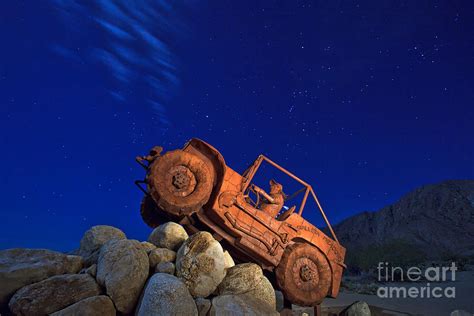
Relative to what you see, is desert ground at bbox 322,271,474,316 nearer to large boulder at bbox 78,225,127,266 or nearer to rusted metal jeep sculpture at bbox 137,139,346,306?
rusted metal jeep sculpture at bbox 137,139,346,306

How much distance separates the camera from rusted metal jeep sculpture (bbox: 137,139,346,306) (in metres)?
7.03

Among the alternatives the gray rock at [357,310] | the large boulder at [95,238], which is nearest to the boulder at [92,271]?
the large boulder at [95,238]

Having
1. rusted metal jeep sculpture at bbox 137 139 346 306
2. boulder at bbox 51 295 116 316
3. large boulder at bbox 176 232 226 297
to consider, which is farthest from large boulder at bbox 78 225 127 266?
large boulder at bbox 176 232 226 297

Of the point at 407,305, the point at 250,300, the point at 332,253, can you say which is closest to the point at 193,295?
the point at 250,300

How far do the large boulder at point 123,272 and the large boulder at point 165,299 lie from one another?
275mm

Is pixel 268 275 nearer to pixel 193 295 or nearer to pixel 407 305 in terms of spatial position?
pixel 193 295

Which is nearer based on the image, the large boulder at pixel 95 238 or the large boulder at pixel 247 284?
the large boulder at pixel 247 284

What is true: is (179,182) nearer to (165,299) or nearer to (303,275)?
(165,299)

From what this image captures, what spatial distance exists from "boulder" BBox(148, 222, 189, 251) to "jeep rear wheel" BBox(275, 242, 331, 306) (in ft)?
9.00

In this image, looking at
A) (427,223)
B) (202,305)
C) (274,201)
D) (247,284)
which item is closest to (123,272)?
(202,305)

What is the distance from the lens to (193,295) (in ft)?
19.6

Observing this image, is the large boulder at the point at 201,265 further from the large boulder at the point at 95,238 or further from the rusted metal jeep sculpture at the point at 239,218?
the large boulder at the point at 95,238

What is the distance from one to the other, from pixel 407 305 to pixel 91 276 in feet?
35.7

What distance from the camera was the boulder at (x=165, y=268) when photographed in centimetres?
600
